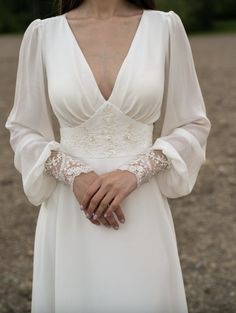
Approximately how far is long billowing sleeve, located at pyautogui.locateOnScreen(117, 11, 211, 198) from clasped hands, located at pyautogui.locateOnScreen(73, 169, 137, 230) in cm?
9

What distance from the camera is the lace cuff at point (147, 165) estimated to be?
6.15ft

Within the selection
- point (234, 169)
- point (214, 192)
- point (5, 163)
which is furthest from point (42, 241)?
point (5, 163)

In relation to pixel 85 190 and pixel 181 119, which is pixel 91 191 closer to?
pixel 85 190

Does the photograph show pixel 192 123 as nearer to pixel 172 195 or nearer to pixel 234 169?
pixel 172 195

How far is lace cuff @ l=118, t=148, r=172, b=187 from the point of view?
1873 mm

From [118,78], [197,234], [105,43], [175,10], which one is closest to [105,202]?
[118,78]

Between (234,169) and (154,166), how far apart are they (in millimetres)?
4541

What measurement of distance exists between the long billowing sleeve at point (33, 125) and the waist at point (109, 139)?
0.06m

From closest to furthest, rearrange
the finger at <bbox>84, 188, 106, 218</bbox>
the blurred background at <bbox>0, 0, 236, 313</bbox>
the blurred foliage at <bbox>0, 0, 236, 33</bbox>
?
the finger at <bbox>84, 188, 106, 218</bbox>, the blurred background at <bbox>0, 0, 236, 313</bbox>, the blurred foliage at <bbox>0, 0, 236, 33</bbox>

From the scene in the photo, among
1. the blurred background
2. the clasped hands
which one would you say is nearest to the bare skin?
the clasped hands

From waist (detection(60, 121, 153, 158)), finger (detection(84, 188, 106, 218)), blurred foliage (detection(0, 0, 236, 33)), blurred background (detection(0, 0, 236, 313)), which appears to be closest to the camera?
finger (detection(84, 188, 106, 218))

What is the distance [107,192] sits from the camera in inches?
71.5

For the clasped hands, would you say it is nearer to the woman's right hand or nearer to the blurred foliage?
the woman's right hand

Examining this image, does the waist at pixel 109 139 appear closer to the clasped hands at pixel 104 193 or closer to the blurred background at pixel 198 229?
the clasped hands at pixel 104 193
